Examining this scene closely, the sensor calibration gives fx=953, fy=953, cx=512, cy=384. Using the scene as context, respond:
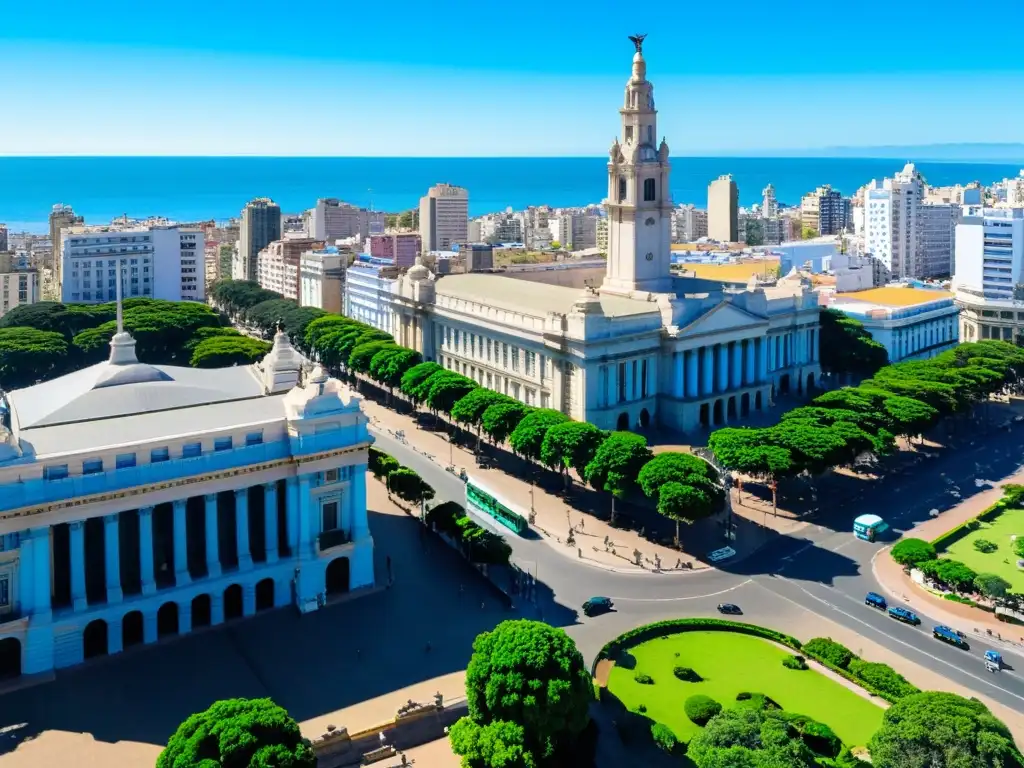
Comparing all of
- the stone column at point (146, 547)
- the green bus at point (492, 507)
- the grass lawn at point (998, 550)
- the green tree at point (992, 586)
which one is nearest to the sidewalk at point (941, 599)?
the green tree at point (992, 586)

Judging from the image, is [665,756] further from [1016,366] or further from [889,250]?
[889,250]

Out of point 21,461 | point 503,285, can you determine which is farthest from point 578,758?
point 503,285

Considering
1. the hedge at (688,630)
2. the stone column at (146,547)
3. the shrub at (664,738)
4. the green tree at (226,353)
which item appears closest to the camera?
the shrub at (664,738)

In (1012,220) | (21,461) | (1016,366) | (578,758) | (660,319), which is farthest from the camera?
(1012,220)

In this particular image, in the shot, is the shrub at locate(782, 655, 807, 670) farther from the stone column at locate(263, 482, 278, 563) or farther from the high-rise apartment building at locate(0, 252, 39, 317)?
the high-rise apartment building at locate(0, 252, 39, 317)

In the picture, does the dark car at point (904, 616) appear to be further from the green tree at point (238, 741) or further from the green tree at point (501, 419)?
the green tree at point (238, 741)

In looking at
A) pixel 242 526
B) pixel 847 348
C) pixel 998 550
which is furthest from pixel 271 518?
pixel 847 348
